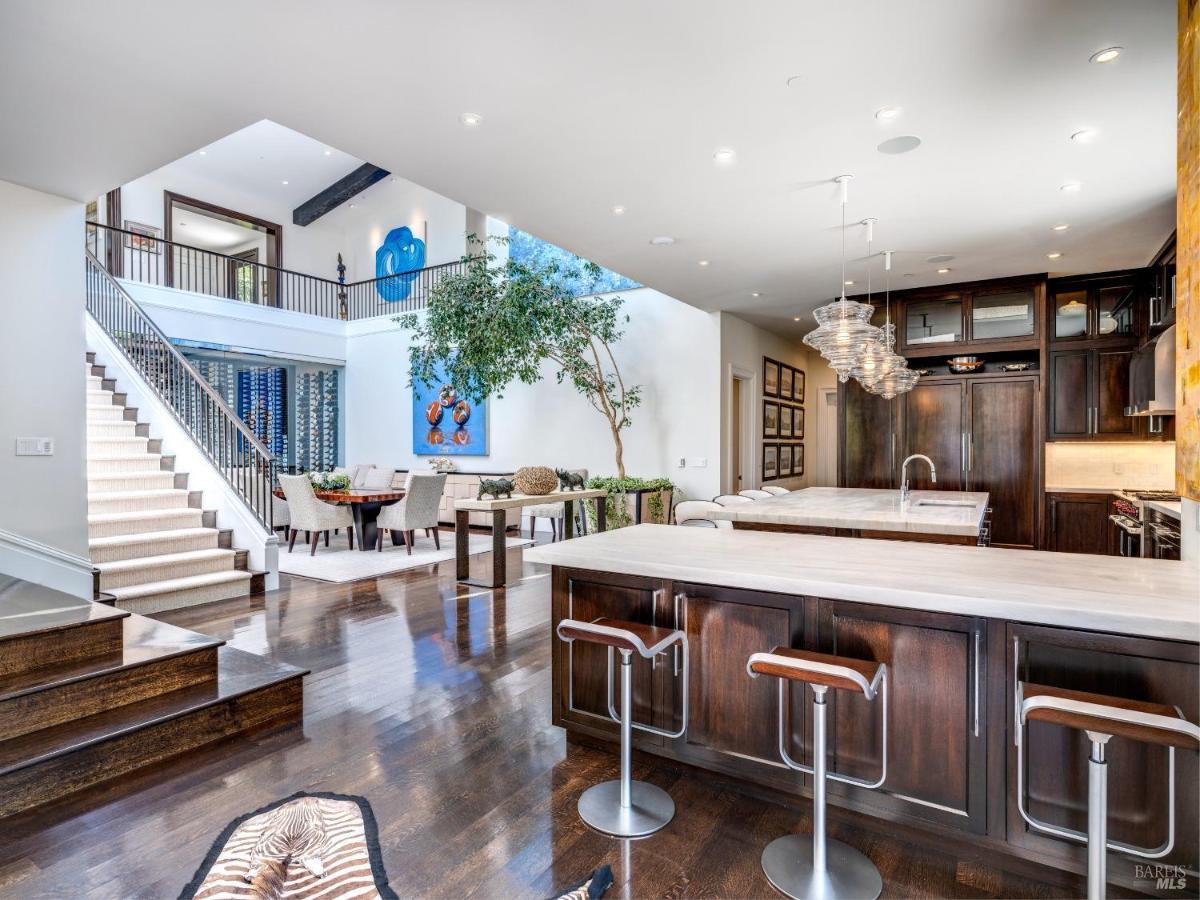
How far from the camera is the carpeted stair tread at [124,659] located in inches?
104

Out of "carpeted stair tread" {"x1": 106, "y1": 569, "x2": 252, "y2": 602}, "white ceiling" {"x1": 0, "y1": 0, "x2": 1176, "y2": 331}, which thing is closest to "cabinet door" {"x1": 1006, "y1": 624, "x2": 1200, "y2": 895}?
"white ceiling" {"x1": 0, "y1": 0, "x2": 1176, "y2": 331}

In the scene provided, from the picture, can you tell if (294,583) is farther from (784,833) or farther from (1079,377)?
(1079,377)

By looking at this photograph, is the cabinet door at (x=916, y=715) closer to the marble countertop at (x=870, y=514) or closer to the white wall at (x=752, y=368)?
the marble countertop at (x=870, y=514)

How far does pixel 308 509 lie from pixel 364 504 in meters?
0.58

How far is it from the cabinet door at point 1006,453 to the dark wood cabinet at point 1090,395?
24 cm

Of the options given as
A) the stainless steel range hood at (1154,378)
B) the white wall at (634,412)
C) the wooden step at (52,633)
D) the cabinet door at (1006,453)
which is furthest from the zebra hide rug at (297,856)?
the cabinet door at (1006,453)

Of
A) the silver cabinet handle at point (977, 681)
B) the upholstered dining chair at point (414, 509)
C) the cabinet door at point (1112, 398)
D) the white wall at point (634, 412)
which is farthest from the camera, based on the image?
the white wall at point (634, 412)

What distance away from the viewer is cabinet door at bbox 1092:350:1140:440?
606 centimetres

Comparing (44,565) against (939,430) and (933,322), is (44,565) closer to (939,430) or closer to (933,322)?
(939,430)

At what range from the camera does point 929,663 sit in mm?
2008

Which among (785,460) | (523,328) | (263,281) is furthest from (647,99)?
(263,281)

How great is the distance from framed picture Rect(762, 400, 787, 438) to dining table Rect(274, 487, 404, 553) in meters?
5.14

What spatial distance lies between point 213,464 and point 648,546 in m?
4.97

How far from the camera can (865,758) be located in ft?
6.94
